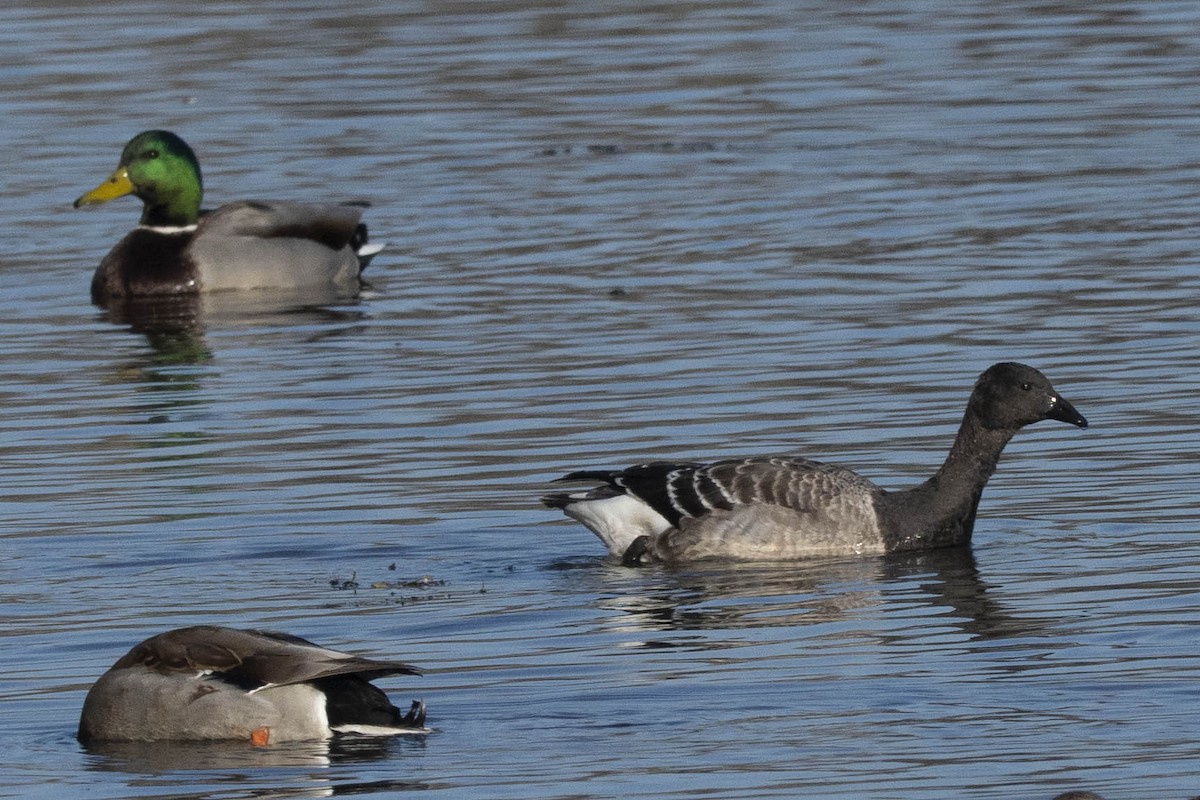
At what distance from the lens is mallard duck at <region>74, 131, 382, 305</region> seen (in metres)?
23.8

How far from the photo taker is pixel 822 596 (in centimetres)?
→ 1295

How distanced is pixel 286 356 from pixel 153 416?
97.2 inches

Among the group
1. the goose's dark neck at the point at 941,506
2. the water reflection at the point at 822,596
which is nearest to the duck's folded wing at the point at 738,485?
the goose's dark neck at the point at 941,506

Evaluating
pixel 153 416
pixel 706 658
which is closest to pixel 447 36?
pixel 153 416

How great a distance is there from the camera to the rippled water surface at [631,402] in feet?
34.0

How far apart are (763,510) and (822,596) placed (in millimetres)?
1017

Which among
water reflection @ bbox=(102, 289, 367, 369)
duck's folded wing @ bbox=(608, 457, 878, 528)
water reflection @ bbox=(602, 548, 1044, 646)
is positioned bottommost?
water reflection @ bbox=(602, 548, 1044, 646)

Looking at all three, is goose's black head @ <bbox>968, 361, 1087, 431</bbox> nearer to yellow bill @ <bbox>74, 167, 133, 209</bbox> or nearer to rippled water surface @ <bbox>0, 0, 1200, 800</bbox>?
rippled water surface @ <bbox>0, 0, 1200, 800</bbox>

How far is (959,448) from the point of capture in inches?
560

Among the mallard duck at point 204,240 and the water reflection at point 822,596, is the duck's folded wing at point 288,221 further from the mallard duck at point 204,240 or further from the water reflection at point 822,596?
the water reflection at point 822,596

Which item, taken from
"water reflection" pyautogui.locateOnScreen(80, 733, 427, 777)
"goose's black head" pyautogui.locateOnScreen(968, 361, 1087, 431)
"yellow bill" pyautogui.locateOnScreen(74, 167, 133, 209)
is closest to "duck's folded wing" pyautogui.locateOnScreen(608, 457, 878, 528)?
"goose's black head" pyautogui.locateOnScreen(968, 361, 1087, 431)

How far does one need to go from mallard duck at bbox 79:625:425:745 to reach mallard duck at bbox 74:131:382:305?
13076 millimetres

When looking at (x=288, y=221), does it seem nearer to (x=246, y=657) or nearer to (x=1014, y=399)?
(x=1014, y=399)

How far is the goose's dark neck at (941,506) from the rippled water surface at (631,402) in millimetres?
227
